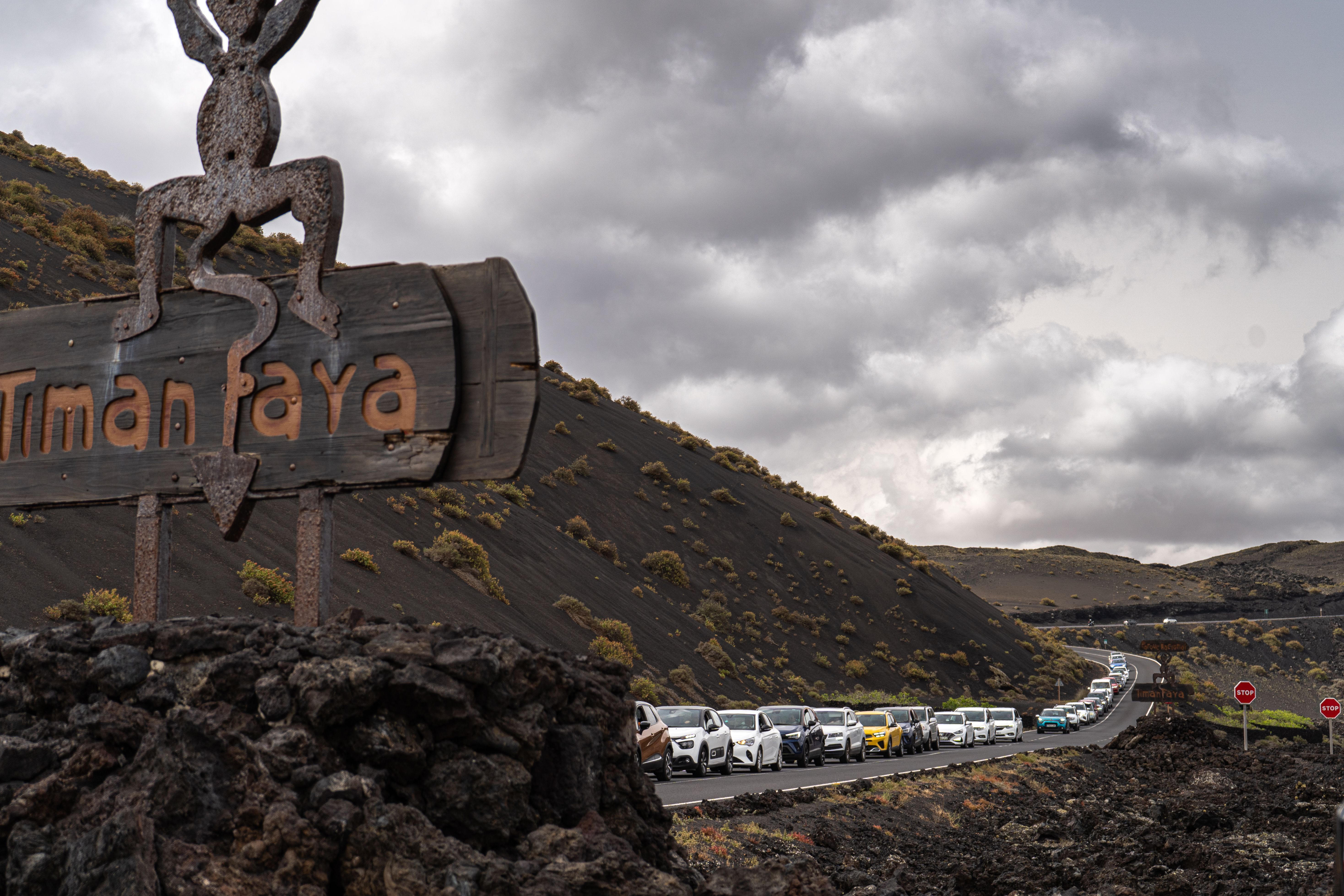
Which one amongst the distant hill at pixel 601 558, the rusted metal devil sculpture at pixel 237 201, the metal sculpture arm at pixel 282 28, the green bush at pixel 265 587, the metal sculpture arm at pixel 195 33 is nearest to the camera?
the rusted metal devil sculpture at pixel 237 201

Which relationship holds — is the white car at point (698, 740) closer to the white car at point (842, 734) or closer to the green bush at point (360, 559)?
the white car at point (842, 734)

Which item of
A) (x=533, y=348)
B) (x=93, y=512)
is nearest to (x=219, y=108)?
(x=533, y=348)

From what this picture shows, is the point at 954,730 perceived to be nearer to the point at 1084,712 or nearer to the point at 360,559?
the point at 1084,712

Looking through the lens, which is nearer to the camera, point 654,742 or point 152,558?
point 152,558

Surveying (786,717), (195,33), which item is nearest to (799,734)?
(786,717)

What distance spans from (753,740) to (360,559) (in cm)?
1215

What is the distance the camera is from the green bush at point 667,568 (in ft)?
168

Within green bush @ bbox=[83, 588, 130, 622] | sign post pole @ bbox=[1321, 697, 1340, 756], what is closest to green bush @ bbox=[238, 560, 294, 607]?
green bush @ bbox=[83, 588, 130, 622]

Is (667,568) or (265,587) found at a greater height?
(667,568)

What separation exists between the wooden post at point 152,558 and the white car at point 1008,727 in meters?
41.6

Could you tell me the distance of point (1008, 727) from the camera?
46.8 m

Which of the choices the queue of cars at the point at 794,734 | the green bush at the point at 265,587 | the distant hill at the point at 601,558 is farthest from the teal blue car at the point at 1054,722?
the green bush at the point at 265,587

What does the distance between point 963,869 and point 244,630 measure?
9962 mm

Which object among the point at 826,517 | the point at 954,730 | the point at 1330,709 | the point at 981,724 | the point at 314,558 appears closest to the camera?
the point at 314,558
